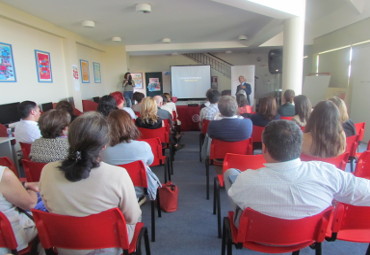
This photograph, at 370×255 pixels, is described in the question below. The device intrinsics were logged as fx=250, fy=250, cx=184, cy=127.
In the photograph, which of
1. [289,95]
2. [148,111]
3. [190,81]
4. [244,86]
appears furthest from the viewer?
[190,81]

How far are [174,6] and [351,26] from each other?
442cm

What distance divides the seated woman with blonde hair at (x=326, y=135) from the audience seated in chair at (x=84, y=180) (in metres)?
1.55

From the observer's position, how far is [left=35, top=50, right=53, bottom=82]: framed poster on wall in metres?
5.54

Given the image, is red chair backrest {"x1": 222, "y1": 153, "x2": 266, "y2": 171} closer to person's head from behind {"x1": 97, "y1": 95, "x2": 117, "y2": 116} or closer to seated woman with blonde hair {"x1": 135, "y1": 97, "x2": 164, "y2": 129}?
seated woman with blonde hair {"x1": 135, "y1": 97, "x2": 164, "y2": 129}

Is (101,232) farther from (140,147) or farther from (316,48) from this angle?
(316,48)

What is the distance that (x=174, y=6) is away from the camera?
4844 millimetres

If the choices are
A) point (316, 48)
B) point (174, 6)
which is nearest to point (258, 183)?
point (174, 6)

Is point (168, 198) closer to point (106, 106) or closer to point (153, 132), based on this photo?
point (153, 132)

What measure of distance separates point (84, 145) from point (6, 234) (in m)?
0.56

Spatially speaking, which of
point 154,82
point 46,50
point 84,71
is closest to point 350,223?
point 46,50

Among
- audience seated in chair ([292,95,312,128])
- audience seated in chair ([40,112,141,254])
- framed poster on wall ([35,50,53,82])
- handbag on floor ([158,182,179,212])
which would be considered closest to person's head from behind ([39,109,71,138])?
audience seated in chair ([40,112,141,254])

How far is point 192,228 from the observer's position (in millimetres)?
2371

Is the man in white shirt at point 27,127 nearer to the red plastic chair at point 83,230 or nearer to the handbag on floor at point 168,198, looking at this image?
the handbag on floor at point 168,198

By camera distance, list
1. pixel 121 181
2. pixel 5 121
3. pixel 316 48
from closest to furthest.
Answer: pixel 121 181
pixel 5 121
pixel 316 48
